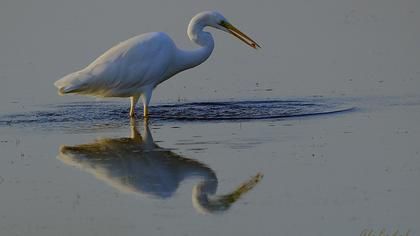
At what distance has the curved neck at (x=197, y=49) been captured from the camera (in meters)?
14.8

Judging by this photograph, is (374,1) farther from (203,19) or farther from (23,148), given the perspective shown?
(23,148)

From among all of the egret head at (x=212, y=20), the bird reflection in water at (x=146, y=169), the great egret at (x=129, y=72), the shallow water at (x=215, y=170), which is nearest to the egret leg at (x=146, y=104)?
the great egret at (x=129, y=72)

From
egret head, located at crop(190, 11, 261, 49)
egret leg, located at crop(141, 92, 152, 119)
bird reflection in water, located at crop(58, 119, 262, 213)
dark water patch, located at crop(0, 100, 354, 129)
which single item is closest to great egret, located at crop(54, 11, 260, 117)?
egret leg, located at crop(141, 92, 152, 119)

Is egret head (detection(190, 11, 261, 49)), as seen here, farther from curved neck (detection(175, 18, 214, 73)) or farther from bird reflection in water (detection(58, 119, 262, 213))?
bird reflection in water (detection(58, 119, 262, 213))

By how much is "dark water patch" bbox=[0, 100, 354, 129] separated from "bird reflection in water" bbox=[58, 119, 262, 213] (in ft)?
4.55

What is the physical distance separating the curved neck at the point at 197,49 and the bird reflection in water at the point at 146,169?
2.15m

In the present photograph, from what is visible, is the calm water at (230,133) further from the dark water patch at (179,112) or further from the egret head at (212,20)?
the egret head at (212,20)

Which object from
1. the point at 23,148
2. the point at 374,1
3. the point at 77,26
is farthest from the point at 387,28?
the point at 23,148

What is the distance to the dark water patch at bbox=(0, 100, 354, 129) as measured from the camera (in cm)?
1398

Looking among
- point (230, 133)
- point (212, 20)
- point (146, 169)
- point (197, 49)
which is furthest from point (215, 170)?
point (212, 20)

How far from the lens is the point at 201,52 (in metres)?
14.9

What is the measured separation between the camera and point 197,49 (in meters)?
14.9

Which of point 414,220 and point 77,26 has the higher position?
point 77,26

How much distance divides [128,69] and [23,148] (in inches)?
95.9
